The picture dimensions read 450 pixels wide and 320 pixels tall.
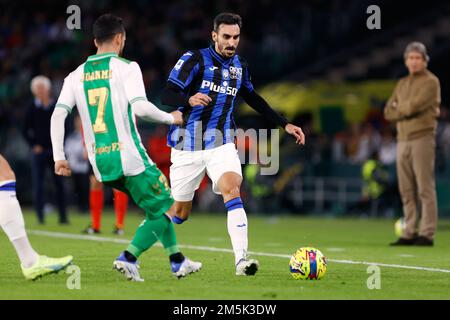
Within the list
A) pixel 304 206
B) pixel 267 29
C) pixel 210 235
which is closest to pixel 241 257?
pixel 210 235

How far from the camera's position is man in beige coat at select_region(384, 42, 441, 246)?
609 inches

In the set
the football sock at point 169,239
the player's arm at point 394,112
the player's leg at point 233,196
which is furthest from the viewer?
the player's arm at point 394,112

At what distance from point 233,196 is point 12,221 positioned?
2.16 m

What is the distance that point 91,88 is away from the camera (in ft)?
31.3

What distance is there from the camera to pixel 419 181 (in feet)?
50.9

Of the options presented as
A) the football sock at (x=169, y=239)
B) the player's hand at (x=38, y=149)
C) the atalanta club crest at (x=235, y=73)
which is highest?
the atalanta club crest at (x=235, y=73)

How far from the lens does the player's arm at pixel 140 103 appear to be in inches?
362

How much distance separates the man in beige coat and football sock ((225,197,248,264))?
17.3 feet

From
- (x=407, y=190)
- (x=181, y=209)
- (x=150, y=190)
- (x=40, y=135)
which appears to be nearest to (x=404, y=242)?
(x=407, y=190)

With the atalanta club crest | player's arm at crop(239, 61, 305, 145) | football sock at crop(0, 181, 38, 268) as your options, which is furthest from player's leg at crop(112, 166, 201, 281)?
player's arm at crop(239, 61, 305, 145)

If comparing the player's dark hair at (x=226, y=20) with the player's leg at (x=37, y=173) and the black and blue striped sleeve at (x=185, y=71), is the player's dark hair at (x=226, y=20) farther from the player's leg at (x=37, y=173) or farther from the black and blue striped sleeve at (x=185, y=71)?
the player's leg at (x=37, y=173)

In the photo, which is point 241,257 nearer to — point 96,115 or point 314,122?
point 96,115

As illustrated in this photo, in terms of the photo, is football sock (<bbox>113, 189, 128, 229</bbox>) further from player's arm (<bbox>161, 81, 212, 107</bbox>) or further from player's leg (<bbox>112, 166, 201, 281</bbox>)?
player's leg (<bbox>112, 166, 201, 281</bbox>)

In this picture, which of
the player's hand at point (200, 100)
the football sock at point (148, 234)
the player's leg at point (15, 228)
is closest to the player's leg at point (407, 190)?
the player's hand at point (200, 100)
